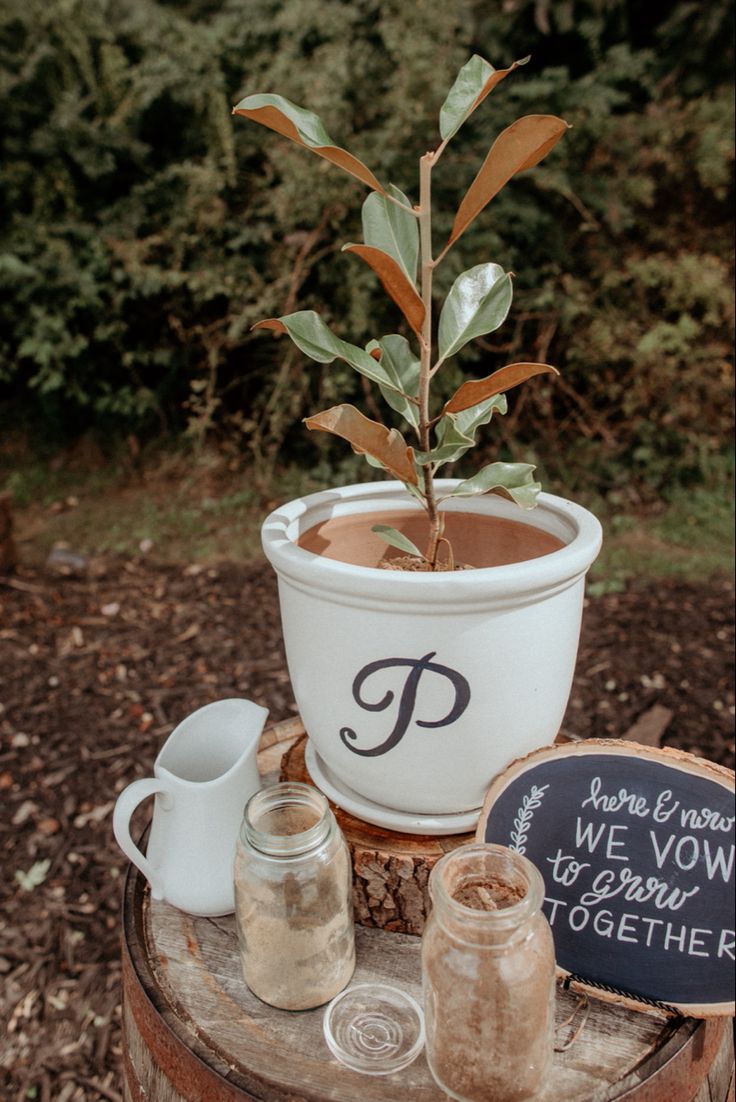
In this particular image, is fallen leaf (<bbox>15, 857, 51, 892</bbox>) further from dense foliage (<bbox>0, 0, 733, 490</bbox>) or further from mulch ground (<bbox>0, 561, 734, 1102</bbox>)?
dense foliage (<bbox>0, 0, 733, 490</bbox>)

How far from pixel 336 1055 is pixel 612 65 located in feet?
11.5

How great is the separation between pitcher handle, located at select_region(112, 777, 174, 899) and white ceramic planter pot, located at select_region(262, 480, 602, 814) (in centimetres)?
17

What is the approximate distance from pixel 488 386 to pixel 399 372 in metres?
0.15

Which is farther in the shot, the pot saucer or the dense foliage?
the dense foliage

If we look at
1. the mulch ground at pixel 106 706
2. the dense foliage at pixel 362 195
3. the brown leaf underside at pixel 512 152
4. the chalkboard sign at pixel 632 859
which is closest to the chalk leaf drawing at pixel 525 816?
the chalkboard sign at pixel 632 859

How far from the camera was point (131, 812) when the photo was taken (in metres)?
0.81

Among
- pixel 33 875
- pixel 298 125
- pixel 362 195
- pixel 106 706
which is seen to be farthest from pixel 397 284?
pixel 362 195

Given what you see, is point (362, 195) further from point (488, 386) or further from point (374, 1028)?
point (374, 1028)

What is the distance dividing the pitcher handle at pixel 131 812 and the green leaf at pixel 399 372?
0.47 m

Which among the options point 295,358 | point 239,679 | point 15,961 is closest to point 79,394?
point 295,358

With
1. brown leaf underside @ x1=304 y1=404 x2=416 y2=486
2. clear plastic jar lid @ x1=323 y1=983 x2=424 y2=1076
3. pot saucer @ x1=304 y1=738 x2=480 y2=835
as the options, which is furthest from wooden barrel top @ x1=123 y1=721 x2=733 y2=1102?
brown leaf underside @ x1=304 y1=404 x2=416 y2=486

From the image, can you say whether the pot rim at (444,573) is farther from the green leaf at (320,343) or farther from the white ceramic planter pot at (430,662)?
the green leaf at (320,343)

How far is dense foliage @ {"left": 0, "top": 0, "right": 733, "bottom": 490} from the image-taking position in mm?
3111

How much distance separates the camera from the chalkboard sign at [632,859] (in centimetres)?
71
